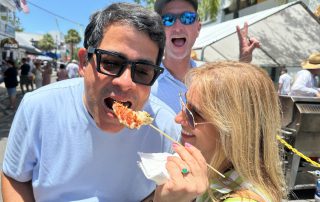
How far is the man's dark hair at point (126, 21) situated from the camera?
71.1 inches

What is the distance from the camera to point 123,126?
6.17 ft

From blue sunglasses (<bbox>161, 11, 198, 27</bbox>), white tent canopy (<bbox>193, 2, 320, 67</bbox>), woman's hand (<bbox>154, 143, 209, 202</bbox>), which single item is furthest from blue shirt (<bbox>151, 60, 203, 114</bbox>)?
white tent canopy (<bbox>193, 2, 320, 67</bbox>)

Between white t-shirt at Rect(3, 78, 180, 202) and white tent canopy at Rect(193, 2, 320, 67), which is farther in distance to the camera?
white tent canopy at Rect(193, 2, 320, 67)

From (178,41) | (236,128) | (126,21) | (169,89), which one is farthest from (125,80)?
(178,41)

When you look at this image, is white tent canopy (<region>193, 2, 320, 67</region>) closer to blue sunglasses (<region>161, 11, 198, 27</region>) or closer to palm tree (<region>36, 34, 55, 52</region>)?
blue sunglasses (<region>161, 11, 198, 27</region>)

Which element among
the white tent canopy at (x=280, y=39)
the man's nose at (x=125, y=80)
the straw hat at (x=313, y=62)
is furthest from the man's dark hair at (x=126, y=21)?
the straw hat at (x=313, y=62)

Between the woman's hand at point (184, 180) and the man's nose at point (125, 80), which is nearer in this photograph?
the woman's hand at point (184, 180)

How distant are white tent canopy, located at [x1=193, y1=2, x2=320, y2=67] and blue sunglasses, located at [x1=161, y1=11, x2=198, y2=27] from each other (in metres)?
5.00

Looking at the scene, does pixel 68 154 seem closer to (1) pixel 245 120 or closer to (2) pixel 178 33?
(1) pixel 245 120

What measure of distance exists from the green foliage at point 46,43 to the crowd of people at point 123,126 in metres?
103

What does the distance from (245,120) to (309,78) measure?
7118 millimetres

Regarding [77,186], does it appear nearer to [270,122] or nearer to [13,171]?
[13,171]

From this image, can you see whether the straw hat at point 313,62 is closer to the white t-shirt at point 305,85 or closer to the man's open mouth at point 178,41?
the white t-shirt at point 305,85

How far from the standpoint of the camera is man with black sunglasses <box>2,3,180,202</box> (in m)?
1.80
